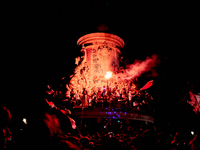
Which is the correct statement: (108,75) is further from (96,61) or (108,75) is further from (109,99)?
(109,99)

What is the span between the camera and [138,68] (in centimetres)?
2159

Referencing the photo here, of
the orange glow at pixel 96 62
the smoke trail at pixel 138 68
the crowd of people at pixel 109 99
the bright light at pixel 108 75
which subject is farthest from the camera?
the smoke trail at pixel 138 68

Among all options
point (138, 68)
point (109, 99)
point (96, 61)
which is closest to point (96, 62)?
point (96, 61)

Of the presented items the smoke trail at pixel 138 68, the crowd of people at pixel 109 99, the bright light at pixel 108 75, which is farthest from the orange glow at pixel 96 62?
the smoke trail at pixel 138 68

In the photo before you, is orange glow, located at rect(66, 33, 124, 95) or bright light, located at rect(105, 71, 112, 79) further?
bright light, located at rect(105, 71, 112, 79)

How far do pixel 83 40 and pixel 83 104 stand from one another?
27.9 feet

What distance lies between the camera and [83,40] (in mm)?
20766

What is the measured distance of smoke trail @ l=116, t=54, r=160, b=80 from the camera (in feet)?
65.3

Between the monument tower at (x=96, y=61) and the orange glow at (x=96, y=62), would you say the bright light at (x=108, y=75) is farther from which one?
the monument tower at (x=96, y=61)

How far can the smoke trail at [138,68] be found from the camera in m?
19.9

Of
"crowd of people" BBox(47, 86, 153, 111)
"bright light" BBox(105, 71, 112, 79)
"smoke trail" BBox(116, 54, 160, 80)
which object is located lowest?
"crowd of people" BBox(47, 86, 153, 111)

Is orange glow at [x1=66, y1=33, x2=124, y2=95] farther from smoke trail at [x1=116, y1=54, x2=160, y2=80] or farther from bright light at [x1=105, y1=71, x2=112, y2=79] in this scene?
smoke trail at [x1=116, y1=54, x2=160, y2=80]

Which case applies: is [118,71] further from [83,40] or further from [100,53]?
[83,40]

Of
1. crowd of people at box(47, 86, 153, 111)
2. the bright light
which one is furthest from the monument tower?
crowd of people at box(47, 86, 153, 111)
